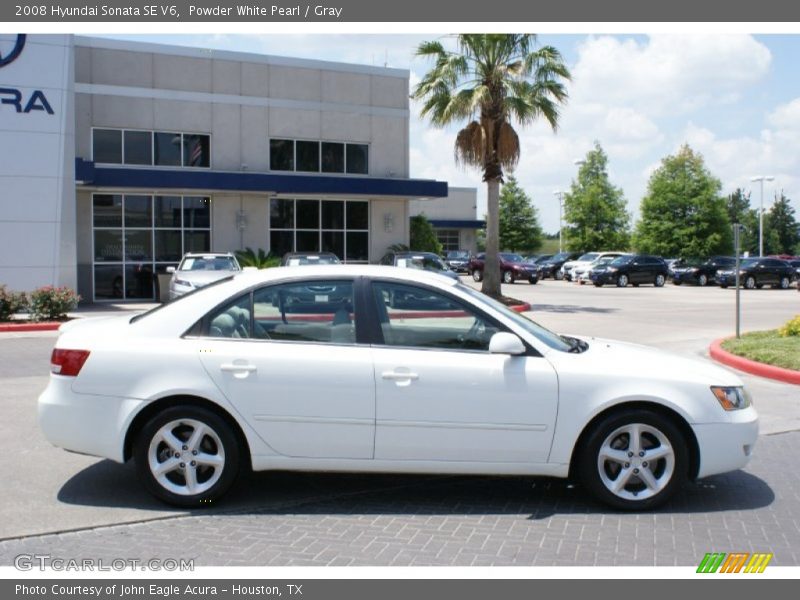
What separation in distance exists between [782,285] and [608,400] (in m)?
40.8

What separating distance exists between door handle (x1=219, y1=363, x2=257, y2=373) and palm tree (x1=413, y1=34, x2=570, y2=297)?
66.8ft

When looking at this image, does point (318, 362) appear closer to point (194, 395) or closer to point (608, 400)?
point (194, 395)

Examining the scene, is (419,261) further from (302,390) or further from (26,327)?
(302,390)

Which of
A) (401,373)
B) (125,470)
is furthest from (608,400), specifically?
(125,470)

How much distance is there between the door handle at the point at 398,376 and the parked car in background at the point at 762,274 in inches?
1552

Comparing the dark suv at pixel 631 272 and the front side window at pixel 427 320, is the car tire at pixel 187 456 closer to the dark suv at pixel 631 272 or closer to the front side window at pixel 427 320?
the front side window at pixel 427 320

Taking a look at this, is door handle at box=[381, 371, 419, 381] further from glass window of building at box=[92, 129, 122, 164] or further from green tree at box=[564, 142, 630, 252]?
green tree at box=[564, 142, 630, 252]

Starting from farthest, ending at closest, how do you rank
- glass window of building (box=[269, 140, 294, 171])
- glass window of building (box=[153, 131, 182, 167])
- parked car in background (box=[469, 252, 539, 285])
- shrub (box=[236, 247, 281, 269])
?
parked car in background (box=[469, 252, 539, 285]) → glass window of building (box=[269, 140, 294, 171]) → glass window of building (box=[153, 131, 182, 167]) → shrub (box=[236, 247, 281, 269])

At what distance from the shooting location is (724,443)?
5715 mm

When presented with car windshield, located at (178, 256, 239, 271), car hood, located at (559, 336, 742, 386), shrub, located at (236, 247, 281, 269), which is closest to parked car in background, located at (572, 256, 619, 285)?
shrub, located at (236, 247, 281, 269)

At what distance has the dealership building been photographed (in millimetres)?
22406

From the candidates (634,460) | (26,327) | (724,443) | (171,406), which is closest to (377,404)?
(171,406)

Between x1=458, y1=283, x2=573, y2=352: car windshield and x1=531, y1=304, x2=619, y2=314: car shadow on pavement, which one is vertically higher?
x1=458, y1=283, x2=573, y2=352: car windshield

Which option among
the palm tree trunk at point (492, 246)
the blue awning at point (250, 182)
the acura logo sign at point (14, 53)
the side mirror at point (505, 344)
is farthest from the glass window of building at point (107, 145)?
the side mirror at point (505, 344)
